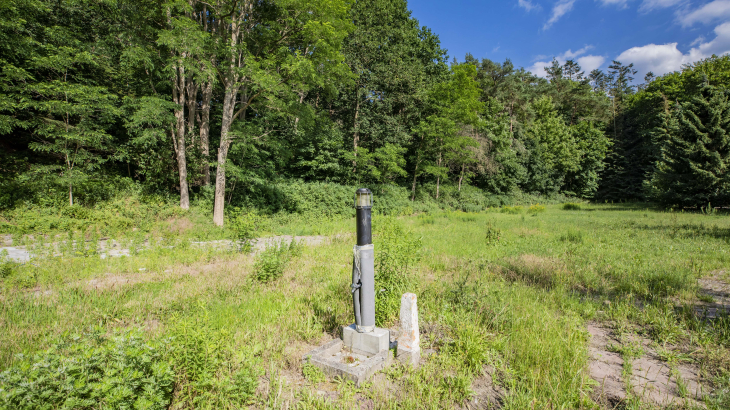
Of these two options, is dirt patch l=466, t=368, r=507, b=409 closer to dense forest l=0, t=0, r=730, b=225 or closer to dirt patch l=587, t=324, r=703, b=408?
dirt patch l=587, t=324, r=703, b=408

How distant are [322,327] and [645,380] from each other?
350cm

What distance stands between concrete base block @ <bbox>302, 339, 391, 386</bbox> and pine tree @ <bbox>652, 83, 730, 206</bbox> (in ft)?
94.5

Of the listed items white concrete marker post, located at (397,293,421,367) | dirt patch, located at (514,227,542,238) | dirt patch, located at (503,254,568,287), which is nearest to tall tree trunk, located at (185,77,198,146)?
dirt patch, located at (503,254,568,287)

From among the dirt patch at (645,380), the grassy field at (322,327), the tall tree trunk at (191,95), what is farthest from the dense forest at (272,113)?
the dirt patch at (645,380)

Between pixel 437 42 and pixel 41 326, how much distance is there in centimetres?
3535

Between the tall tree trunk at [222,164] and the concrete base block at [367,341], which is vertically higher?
the tall tree trunk at [222,164]

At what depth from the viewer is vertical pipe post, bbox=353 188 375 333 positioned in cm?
339

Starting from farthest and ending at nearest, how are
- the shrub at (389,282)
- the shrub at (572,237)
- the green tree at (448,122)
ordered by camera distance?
the green tree at (448,122) < the shrub at (572,237) < the shrub at (389,282)

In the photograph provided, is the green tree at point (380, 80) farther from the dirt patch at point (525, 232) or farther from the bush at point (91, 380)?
the bush at point (91, 380)

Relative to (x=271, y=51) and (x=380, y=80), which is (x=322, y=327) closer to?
(x=271, y=51)

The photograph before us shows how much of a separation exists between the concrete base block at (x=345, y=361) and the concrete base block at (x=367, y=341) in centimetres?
4

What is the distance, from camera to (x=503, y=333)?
3949 mm

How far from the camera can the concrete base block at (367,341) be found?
338 centimetres

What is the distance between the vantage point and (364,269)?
3.39 meters
